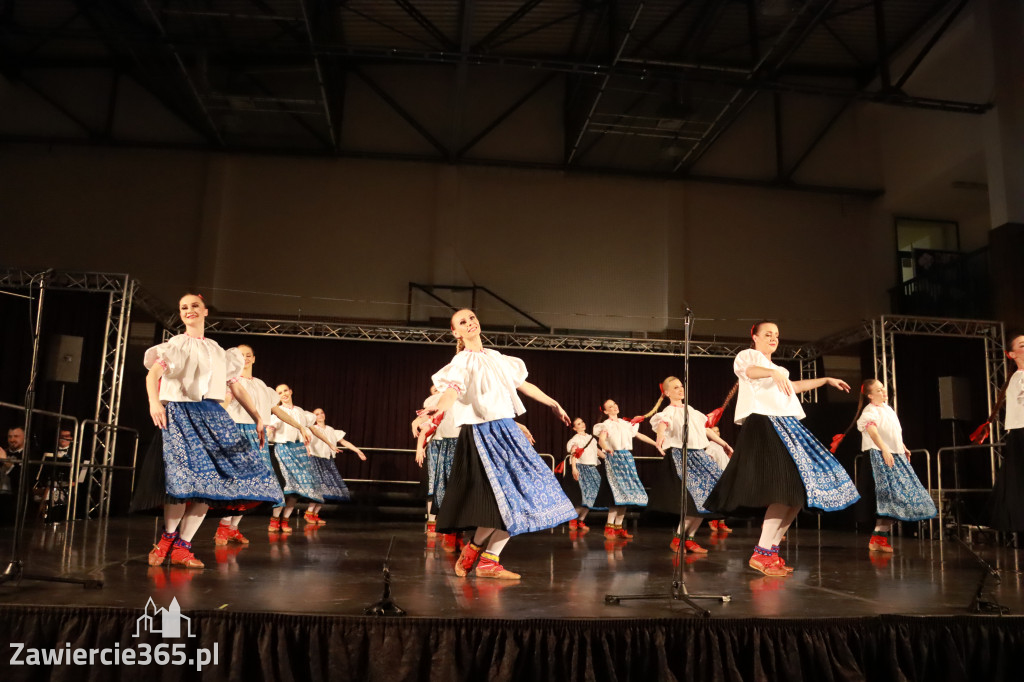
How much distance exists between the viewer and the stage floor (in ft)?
10.6

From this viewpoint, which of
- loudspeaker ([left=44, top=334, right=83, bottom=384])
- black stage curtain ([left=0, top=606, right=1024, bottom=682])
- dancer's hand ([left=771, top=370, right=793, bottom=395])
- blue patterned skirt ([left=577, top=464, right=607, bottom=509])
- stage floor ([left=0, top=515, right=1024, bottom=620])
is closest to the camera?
black stage curtain ([left=0, top=606, right=1024, bottom=682])

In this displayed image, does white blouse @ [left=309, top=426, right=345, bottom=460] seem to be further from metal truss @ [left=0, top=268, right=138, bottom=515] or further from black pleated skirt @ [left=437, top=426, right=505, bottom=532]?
black pleated skirt @ [left=437, top=426, right=505, bottom=532]

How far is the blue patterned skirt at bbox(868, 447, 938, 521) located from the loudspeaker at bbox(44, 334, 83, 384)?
805 centimetres

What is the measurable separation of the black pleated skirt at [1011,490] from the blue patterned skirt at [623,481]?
10.5 ft

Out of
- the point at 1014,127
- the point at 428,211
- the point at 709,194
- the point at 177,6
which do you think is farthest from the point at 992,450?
the point at 177,6

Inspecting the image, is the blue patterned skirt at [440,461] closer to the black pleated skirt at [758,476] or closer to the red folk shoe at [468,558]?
the red folk shoe at [468,558]

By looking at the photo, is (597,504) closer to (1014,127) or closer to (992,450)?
(992,450)

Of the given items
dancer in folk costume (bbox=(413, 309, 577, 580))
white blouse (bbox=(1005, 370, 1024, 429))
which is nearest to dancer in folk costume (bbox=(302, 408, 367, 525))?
dancer in folk costume (bbox=(413, 309, 577, 580))

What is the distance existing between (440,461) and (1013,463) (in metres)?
4.45

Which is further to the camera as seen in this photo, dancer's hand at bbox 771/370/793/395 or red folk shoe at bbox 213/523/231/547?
red folk shoe at bbox 213/523/231/547

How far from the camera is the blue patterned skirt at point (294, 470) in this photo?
26.0 ft

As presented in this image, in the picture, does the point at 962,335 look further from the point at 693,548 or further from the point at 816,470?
the point at 816,470

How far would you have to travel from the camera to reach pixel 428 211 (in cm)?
1376

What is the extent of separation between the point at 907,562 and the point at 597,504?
4302 mm
